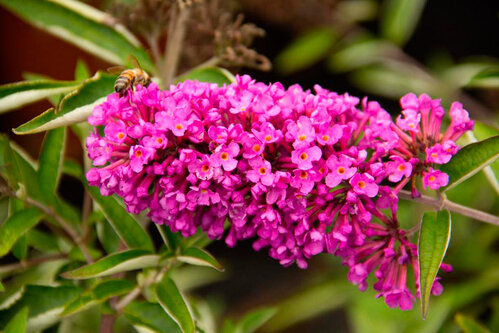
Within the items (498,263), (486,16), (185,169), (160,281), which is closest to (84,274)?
(160,281)

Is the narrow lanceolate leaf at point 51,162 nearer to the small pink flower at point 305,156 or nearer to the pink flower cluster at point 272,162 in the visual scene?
the pink flower cluster at point 272,162

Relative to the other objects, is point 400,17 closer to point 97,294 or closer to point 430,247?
point 430,247

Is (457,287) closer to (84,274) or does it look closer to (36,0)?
(84,274)

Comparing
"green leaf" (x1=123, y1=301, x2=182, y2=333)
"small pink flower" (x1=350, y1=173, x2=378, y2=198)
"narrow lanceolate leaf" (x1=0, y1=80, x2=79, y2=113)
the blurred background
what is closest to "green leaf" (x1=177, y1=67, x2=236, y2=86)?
the blurred background

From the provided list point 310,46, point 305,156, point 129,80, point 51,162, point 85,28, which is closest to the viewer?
point 305,156

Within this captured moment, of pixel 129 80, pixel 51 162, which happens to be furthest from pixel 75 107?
pixel 51 162
